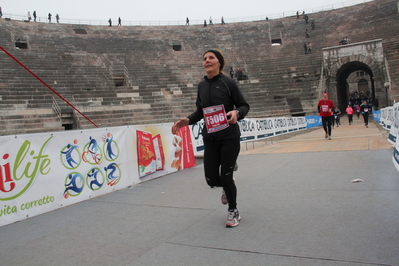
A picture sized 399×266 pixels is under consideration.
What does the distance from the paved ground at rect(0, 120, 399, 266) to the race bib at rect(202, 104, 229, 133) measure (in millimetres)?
1139

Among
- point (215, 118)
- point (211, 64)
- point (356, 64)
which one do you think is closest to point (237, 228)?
point (215, 118)

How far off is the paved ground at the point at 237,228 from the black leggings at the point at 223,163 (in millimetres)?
422

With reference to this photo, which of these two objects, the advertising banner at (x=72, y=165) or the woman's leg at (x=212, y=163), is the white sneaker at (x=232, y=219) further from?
the advertising banner at (x=72, y=165)

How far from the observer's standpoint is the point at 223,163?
3.69 m

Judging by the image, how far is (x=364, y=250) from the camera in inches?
105

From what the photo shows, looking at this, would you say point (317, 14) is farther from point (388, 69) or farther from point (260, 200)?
point (260, 200)

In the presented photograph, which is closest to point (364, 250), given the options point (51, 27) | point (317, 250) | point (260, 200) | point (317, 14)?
point (317, 250)

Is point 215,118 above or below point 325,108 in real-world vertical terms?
above

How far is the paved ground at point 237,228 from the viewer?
280 centimetres

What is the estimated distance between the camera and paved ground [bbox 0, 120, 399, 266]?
2803 mm

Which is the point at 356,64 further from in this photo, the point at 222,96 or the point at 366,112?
the point at 222,96

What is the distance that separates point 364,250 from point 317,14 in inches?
1632

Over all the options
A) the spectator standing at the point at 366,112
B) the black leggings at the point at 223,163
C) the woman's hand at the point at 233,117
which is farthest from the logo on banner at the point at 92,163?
the spectator standing at the point at 366,112

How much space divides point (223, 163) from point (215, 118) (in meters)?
0.53
